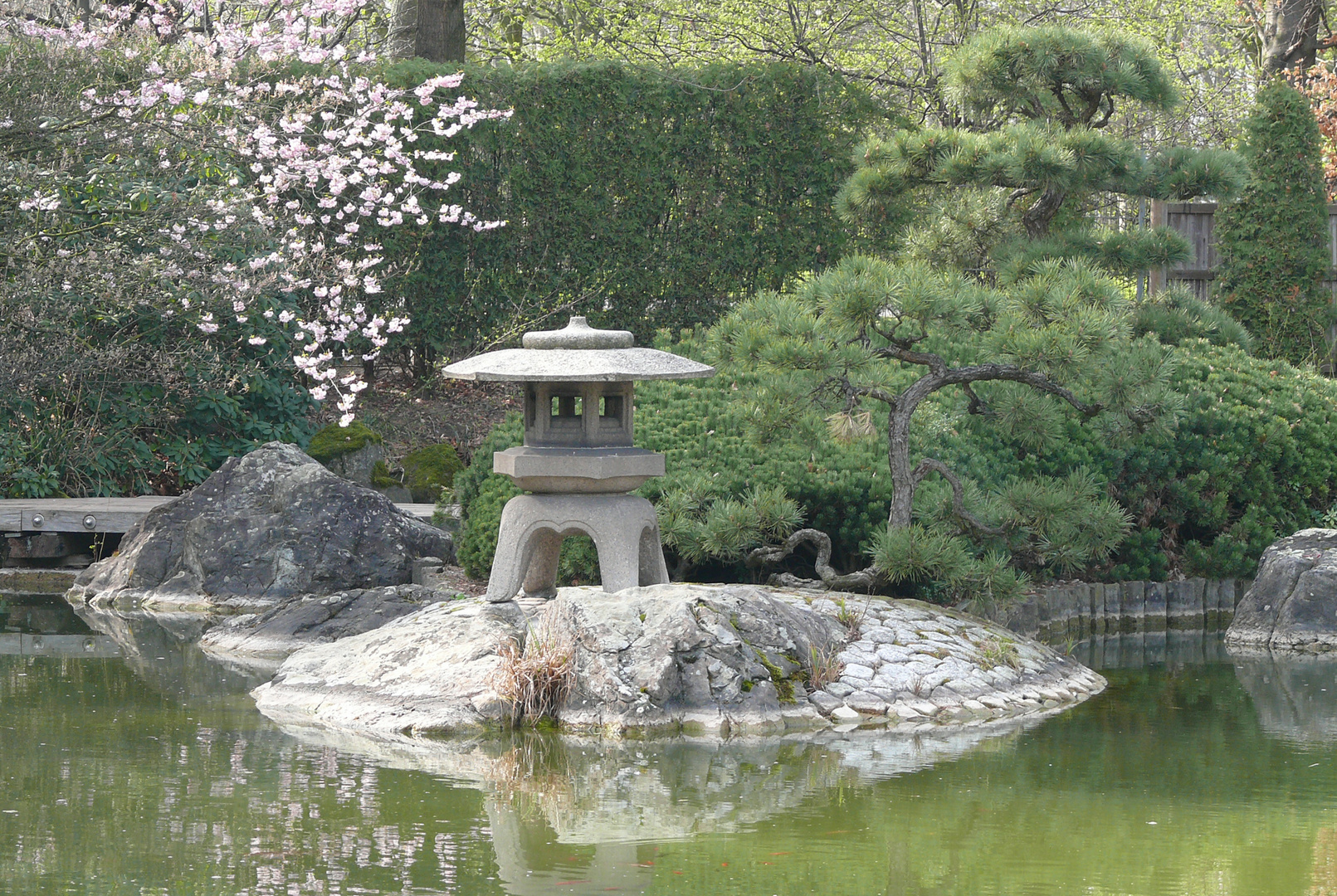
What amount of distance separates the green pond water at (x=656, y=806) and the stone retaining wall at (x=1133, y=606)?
190 centimetres

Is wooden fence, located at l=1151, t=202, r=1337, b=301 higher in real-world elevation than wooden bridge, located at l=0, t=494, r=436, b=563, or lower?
higher

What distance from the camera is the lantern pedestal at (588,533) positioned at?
25.8 ft

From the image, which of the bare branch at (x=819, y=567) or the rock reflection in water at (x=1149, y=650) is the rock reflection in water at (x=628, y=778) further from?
the rock reflection in water at (x=1149, y=650)

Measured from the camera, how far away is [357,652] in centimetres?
756

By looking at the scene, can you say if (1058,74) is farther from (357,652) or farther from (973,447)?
(357,652)

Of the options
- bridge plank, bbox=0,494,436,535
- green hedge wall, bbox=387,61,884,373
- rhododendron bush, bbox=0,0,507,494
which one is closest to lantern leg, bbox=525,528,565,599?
rhododendron bush, bbox=0,0,507,494

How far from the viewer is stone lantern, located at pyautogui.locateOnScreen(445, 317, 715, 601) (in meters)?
7.76

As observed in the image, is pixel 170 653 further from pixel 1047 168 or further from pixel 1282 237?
pixel 1282 237

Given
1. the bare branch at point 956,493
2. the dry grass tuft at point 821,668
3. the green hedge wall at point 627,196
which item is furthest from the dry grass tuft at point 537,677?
the green hedge wall at point 627,196

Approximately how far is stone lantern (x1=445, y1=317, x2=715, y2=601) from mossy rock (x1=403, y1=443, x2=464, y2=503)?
179 inches

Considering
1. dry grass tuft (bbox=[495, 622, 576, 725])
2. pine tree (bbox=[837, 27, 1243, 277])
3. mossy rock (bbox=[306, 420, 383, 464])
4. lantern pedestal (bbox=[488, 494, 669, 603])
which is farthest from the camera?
mossy rock (bbox=[306, 420, 383, 464])

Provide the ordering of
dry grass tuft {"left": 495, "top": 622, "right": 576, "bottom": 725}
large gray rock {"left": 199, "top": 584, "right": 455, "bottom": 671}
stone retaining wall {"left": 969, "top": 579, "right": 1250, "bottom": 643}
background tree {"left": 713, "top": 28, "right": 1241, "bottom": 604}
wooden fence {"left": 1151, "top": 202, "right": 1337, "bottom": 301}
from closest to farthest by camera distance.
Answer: dry grass tuft {"left": 495, "top": 622, "right": 576, "bottom": 725} < background tree {"left": 713, "top": 28, "right": 1241, "bottom": 604} < large gray rock {"left": 199, "top": 584, "right": 455, "bottom": 671} < stone retaining wall {"left": 969, "top": 579, "right": 1250, "bottom": 643} < wooden fence {"left": 1151, "top": 202, "right": 1337, "bottom": 301}

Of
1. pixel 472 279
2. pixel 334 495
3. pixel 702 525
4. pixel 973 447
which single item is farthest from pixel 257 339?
pixel 973 447

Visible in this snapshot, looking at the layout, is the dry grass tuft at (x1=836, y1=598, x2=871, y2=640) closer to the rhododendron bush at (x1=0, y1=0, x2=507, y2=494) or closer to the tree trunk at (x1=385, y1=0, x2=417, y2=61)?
the rhododendron bush at (x1=0, y1=0, x2=507, y2=494)
